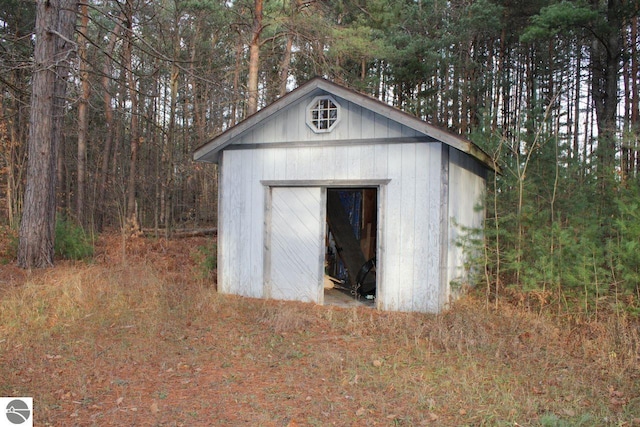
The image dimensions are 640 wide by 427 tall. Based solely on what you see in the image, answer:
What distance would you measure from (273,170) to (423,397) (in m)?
5.52

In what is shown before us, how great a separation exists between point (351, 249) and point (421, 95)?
1086 cm

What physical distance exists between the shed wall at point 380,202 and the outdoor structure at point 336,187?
2 centimetres

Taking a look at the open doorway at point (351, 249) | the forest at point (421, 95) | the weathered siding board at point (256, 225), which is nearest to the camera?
the forest at point (421, 95)

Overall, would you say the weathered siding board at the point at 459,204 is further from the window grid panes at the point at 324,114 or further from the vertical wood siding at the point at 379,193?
the window grid panes at the point at 324,114

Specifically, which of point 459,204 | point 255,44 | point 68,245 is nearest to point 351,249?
point 459,204

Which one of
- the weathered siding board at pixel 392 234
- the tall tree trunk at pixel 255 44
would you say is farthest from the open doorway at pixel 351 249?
the tall tree trunk at pixel 255 44

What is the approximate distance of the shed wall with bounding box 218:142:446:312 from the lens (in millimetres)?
7867

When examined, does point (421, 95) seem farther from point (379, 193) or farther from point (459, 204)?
point (379, 193)

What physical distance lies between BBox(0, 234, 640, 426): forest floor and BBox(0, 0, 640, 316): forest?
3.66 feet

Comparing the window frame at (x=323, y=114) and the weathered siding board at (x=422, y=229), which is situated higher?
the window frame at (x=323, y=114)

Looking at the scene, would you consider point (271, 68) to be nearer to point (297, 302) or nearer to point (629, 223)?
point (297, 302)

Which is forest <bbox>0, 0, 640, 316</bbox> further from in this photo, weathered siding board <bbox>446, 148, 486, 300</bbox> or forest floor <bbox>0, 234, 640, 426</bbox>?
forest floor <bbox>0, 234, 640, 426</bbox>

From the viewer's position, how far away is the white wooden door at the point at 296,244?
8805mm

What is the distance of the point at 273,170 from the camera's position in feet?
29.9
